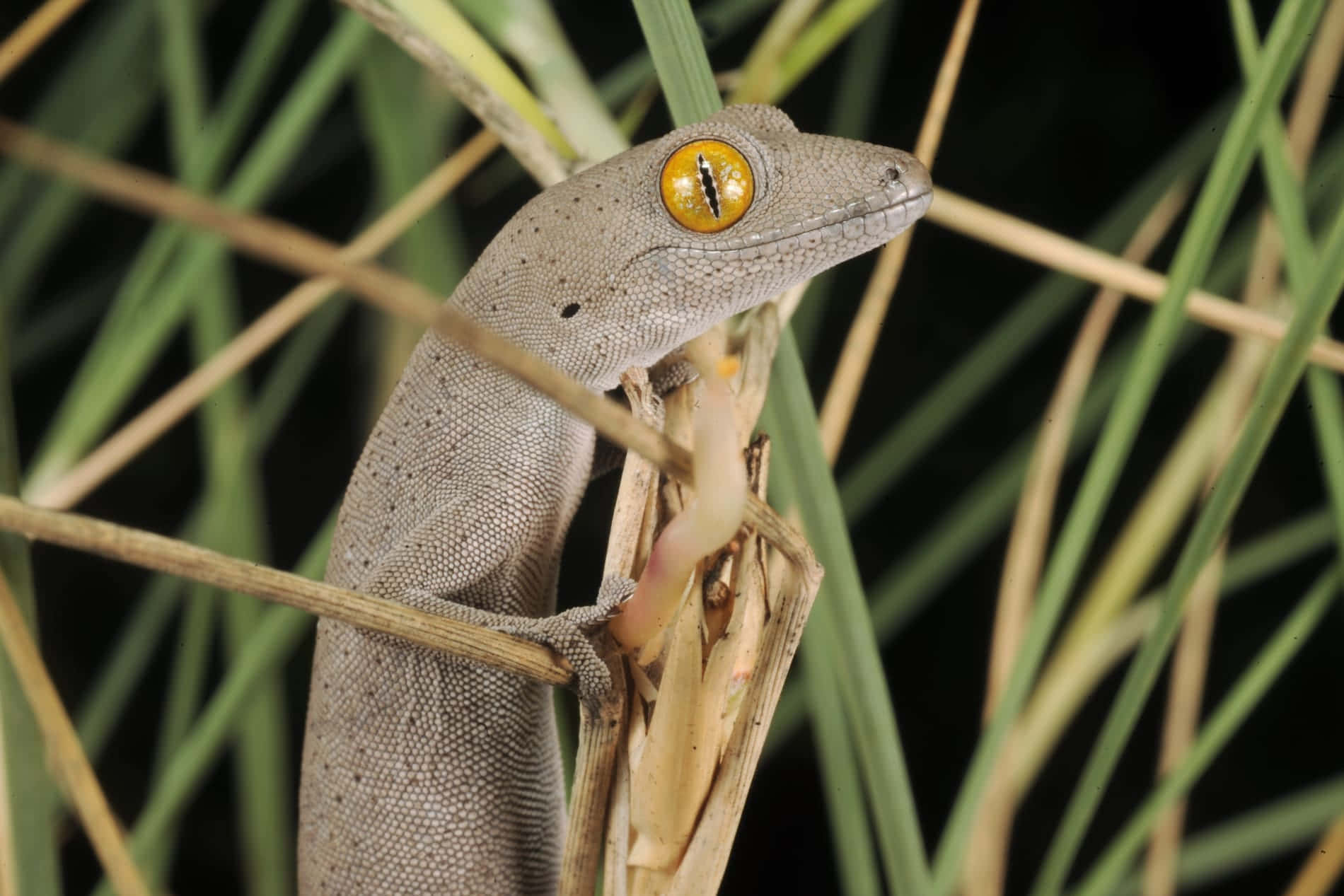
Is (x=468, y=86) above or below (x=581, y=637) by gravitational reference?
above

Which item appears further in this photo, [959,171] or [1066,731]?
[1066,731]

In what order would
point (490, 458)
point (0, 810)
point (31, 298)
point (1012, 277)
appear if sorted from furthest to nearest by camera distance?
point (1012, 277)
point (31, 298)
point (490, 458)
point (0, 810)

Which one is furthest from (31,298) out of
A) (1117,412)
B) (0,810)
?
(1117,412)

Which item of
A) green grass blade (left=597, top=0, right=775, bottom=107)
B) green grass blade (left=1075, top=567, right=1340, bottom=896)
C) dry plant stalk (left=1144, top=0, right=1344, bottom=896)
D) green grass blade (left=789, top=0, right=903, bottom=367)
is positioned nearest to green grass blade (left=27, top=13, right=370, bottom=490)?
green grass blade (left=597, top=0, right=775, bottom=107)

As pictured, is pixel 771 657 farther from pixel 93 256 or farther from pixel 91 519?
pixel 93 256

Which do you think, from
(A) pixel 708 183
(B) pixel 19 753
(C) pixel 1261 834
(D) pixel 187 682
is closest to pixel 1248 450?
(A) pixel 708 183

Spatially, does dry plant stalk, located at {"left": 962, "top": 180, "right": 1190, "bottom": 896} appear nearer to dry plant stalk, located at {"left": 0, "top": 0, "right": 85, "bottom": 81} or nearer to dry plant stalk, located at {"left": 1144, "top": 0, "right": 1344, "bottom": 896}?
dry plant stalk, located at {"left": 1144, "top": 0, "right": 1344, "bottom": 896}

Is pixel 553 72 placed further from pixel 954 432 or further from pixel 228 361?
pixel 954 432
